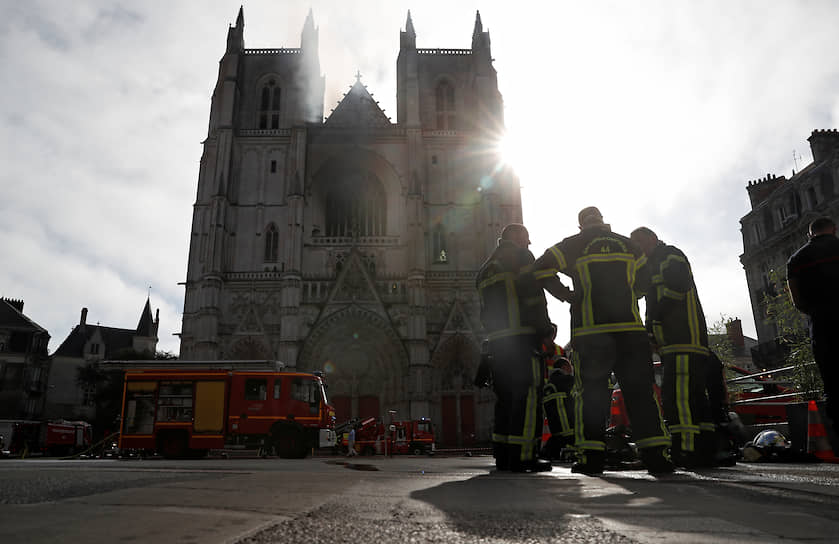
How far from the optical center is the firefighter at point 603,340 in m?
3.98

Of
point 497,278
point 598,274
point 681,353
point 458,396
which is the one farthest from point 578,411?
point 458,396

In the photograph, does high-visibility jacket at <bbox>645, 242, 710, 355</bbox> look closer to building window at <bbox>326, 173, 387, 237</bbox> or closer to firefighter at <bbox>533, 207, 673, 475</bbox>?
firefighter at <bbox>533, 207, 673, 475</bbox>

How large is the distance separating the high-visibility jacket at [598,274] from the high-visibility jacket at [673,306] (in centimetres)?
57

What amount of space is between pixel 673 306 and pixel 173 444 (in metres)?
13.1

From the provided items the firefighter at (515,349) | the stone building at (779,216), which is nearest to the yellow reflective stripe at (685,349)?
the firefighter at (515,349)

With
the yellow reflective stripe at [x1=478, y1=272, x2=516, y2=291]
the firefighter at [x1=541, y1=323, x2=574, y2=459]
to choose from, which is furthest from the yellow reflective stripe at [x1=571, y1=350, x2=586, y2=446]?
the firefighter at [x1=541, y1=323, x2=574, y2=459]

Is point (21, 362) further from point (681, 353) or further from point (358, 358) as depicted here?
point (681, 353)

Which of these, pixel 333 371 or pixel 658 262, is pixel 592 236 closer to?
pixel 658 262

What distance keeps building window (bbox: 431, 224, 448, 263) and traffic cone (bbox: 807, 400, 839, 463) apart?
25.2m

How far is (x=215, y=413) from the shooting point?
14.4m

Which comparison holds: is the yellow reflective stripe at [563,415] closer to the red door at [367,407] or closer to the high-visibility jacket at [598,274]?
the high-visibility jacket at [598,274]

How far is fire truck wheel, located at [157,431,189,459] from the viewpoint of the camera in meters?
14.2

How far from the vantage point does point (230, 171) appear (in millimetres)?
31656

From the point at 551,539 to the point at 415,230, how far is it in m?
28.9
